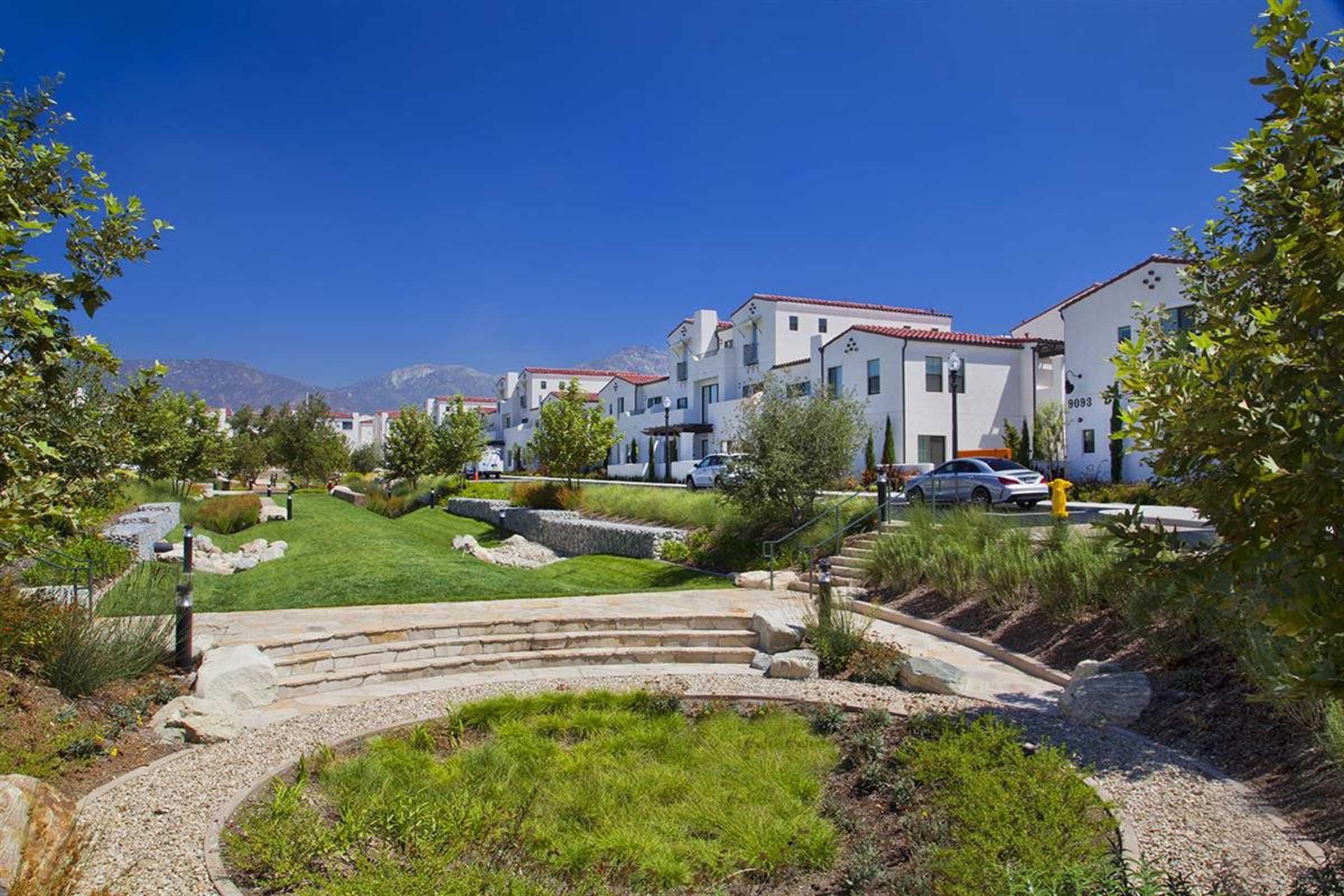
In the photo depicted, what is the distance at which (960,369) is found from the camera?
35750mm

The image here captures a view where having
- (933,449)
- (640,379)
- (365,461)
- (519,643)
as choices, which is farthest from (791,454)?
(365,461)

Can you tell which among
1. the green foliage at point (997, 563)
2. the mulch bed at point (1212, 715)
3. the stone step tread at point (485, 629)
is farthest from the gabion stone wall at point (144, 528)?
the mulch bed at point (1212, 715)

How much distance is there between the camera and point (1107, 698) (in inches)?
286

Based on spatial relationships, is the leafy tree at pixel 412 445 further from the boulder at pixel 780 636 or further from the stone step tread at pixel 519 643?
the boulder at pixel 780 636

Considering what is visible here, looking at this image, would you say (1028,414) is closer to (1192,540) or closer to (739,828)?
(1192,540)

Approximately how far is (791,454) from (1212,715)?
11.4m

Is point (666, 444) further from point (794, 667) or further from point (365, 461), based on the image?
point (794, 667)

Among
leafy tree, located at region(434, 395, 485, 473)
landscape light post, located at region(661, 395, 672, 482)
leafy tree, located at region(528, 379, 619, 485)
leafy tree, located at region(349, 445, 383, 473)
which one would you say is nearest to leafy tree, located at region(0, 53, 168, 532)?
leafy tree, located at region(528, 379, 619, 485)

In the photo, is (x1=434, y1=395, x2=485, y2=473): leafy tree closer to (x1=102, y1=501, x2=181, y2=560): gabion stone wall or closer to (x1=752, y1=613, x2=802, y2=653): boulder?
(x1=102, y1=501, x2=181, y2=560): gabion stone wall

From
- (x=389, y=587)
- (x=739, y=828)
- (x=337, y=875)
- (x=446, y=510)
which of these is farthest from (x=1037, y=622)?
(x=446, y=510)

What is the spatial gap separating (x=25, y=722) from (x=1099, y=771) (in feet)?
27.1

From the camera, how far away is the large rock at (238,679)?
25.7 feet

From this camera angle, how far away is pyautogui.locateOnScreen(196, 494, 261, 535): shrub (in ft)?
97.0

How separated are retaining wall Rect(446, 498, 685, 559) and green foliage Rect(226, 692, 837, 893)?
14.2 m
